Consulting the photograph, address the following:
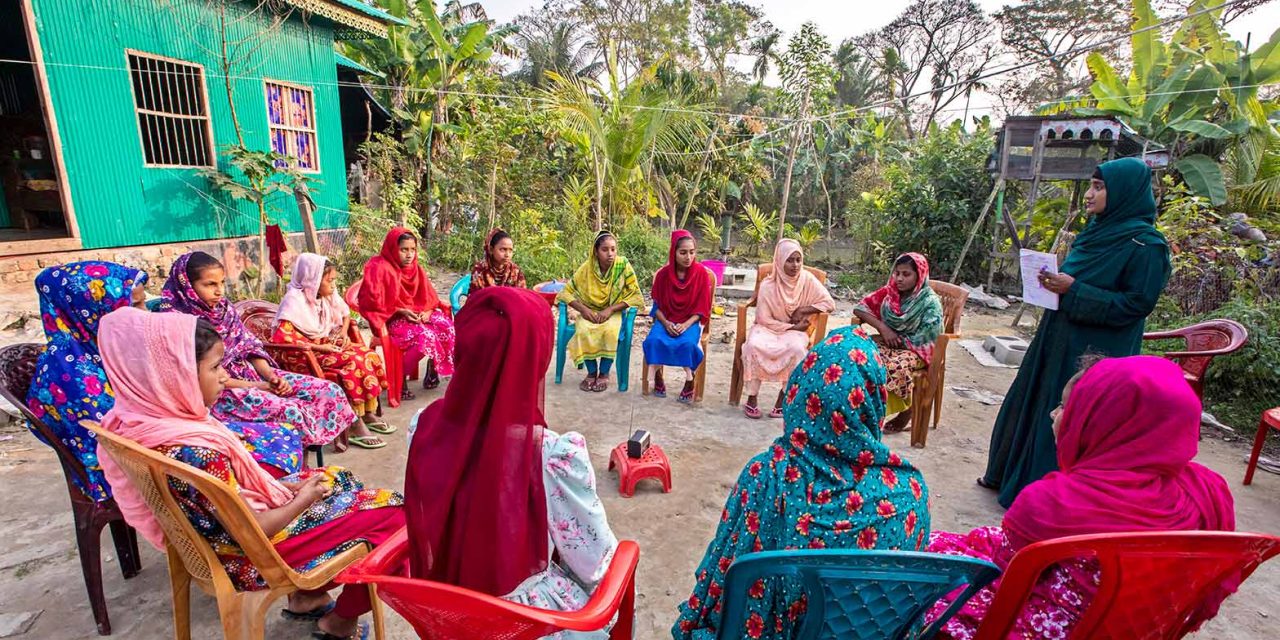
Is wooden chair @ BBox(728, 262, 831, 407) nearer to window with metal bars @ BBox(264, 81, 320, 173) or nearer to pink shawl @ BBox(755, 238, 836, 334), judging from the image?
pink shawl @ BBox(755, 238, 836, 334)

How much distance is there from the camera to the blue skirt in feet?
15.2

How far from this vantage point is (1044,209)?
9273 mm

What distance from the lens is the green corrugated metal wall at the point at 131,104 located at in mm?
5891

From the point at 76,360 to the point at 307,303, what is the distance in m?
1.64

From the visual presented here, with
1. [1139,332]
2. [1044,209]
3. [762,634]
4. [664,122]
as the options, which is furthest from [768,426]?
[1044,209]

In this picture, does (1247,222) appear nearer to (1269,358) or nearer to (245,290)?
(1269,358)

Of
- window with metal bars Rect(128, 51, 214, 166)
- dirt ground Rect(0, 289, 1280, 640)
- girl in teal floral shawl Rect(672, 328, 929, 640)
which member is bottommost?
dirt ground Rect(0, 289, 1280, 640)

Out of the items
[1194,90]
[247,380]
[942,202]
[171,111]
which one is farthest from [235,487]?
[1194,90]

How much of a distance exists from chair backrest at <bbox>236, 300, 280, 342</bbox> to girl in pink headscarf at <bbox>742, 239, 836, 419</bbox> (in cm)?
329

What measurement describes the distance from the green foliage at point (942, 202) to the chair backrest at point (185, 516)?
979 cm

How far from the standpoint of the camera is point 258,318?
3898 mm

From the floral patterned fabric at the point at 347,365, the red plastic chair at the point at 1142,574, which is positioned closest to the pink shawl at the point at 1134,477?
the red plastic chair at the point at 1142,574

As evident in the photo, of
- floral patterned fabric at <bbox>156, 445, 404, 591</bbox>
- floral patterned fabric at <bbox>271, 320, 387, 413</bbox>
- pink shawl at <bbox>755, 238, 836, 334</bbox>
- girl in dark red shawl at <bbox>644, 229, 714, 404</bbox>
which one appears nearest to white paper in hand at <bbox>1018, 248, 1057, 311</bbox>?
pink shawl at <bbox>755, 238, 836, 334</bbox>

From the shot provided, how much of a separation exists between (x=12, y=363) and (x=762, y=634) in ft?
9.54
